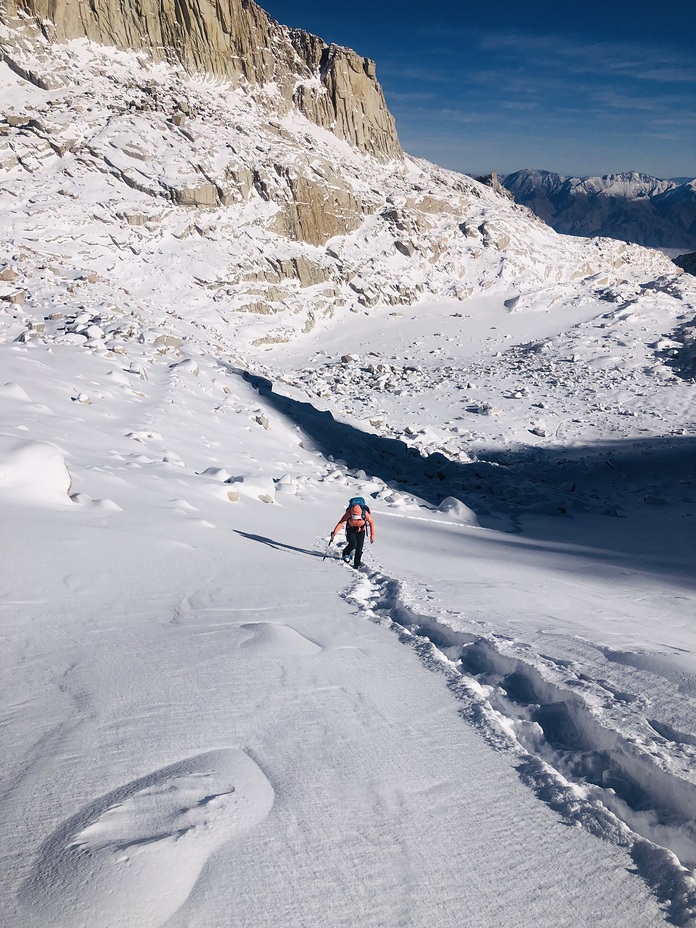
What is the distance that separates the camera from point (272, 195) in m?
35.9

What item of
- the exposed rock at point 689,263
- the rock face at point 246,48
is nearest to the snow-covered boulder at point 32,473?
the rock face at point 246,48

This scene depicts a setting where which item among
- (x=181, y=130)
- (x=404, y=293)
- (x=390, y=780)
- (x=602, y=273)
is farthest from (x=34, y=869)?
(x=602, y=273)

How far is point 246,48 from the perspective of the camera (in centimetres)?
4588

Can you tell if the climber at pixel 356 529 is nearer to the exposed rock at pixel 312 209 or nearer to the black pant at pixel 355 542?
the black pant at pixel 355 542

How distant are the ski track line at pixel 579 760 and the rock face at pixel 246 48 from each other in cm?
5015

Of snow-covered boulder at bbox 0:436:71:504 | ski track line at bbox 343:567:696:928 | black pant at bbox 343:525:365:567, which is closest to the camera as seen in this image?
ski track line at bbox 343:567:696:928

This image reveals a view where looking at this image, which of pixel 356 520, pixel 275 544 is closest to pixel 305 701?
pixel 356 520

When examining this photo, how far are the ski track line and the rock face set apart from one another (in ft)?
165

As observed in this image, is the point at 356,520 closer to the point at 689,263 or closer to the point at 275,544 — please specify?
the point at 275,544

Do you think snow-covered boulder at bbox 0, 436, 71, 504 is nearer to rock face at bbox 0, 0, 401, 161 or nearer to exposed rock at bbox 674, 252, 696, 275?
rock face at bbox 0, 0, 401, 161

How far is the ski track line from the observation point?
6.51ft

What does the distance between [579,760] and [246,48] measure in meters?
55.8

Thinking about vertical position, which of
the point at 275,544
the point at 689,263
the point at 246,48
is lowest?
the point at 275,544

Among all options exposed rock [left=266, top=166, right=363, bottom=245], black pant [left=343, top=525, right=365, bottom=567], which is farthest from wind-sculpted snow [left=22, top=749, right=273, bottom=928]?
exposed rock [left=266, top=166, right=363, bottom=245]
